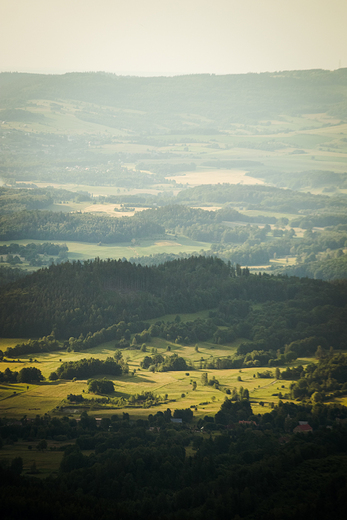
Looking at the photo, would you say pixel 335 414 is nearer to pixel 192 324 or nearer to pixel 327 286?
pixel 192 324

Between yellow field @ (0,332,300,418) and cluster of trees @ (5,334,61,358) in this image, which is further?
cluster of trees @ (5,334,61,358)

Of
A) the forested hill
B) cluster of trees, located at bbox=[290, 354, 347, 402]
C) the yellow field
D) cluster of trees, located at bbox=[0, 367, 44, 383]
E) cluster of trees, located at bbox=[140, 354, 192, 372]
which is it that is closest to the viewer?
the yellow field

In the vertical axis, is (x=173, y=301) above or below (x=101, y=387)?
above

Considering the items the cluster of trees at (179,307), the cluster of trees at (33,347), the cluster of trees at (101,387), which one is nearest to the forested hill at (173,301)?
the cluster of trees at (179,307)

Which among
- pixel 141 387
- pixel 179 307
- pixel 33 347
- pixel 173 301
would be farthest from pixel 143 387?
pixel 173 301

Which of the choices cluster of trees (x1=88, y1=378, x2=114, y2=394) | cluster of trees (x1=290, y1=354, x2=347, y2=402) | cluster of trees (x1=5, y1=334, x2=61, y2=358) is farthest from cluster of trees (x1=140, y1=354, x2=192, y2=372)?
cluster of trees (x1=290, y1=354, x2=347, y2=402)

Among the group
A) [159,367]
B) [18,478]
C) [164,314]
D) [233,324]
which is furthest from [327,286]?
[18,478]

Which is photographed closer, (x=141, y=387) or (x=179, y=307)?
(x=141, y=387)

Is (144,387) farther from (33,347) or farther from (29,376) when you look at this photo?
(33,347)

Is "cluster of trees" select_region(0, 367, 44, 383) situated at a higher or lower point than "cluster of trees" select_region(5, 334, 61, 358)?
higher

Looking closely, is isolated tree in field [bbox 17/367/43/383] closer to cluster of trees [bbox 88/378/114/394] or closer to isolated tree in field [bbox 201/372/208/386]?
cluster of trees [bbox 88/378/114/394]
